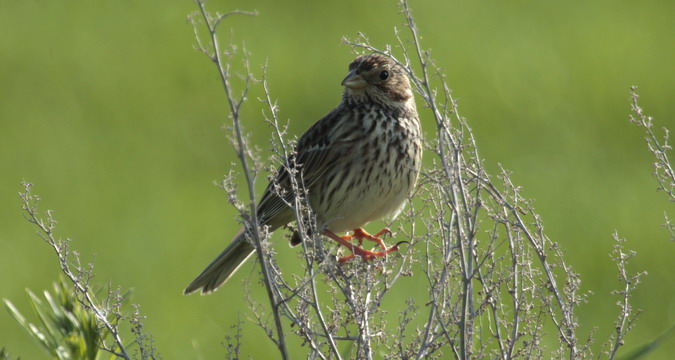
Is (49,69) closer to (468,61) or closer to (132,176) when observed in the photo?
(132,176)

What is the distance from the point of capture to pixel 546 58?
39.5ft

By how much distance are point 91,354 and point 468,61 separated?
8.31 metres

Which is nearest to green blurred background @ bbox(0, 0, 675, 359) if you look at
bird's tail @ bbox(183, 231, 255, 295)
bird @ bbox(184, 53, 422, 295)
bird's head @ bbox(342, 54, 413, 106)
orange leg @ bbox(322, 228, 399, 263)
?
orange leg @ bbox(322, 228, 399, 263)

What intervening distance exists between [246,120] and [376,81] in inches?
192

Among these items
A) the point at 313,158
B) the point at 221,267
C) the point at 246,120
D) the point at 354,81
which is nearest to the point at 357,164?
the point at 313,158

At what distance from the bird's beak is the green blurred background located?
2918 mm

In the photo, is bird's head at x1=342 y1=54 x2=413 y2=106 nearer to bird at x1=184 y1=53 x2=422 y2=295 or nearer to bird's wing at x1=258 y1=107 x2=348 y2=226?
bird at x1=184 y1=53 x2=422 y2=295

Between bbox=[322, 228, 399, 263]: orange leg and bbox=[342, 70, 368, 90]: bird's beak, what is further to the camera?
bbox=[342, 70, 368, 90]: bird's beak

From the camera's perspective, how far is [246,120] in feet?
35.0

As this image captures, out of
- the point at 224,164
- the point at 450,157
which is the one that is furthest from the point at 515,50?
the point at 450,157

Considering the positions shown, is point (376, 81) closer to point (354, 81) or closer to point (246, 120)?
point (354, 81)

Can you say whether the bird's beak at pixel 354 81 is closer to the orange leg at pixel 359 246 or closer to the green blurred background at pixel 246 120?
the orange leg at pixel 359 246

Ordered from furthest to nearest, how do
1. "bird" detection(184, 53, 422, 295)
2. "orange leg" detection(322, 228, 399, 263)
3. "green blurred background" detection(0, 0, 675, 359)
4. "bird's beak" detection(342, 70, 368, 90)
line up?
"green blurred background" detection(0, 0, 675, 359), "bird's beak" detection(342, 70, 368, 90), "bird" detection(184, 53, 422, 295), "orange leg" detection(322, 228, 399, 263)

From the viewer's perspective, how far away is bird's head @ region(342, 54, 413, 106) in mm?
5848
